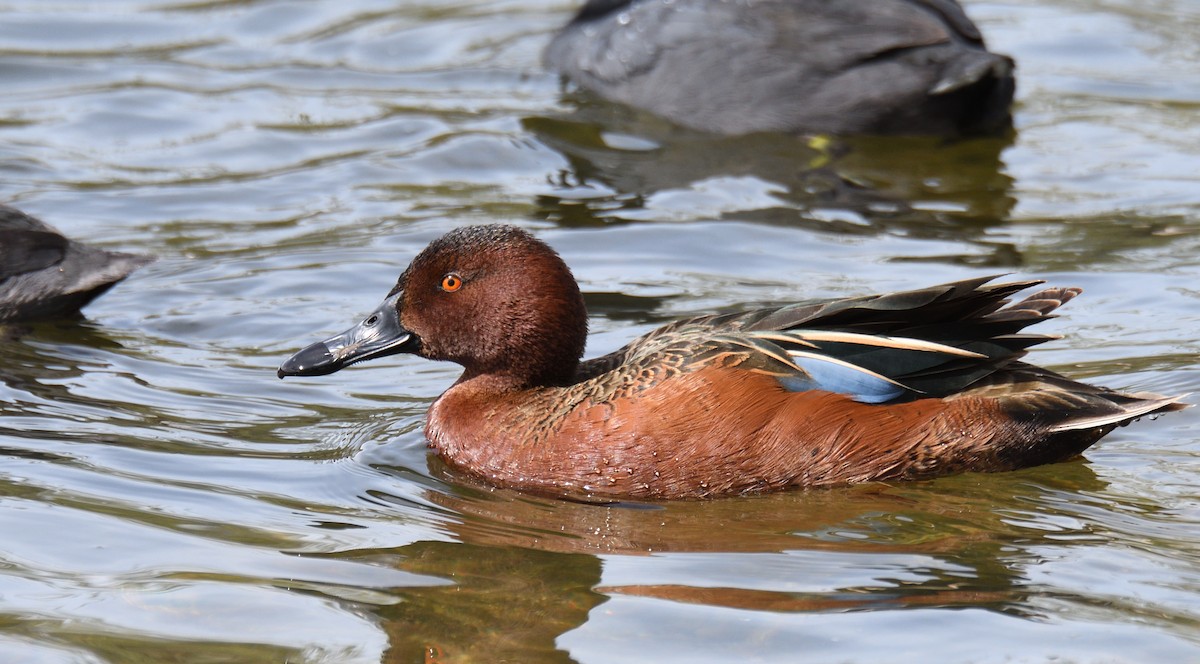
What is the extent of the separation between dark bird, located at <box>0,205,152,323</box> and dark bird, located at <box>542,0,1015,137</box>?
4.39 meters

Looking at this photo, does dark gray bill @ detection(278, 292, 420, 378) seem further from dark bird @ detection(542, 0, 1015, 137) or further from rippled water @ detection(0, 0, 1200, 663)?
dark bird @ detection(542, 0, 1015, 137)

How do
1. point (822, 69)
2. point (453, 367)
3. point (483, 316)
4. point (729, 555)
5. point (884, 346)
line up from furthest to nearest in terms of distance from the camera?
point (822, 69) → point (453, 367) → point (483, 316) → point (884, 346) → point (729, 555)

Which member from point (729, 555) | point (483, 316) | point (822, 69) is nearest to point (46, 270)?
point (483, 316)

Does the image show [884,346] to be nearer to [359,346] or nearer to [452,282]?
[452,282]

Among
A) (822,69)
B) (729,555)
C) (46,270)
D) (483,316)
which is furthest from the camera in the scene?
(822,69)

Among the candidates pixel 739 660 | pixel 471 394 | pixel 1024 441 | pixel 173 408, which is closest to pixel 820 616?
pixel 739 660

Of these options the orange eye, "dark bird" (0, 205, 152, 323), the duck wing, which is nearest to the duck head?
the orange eye

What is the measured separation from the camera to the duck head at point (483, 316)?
6.40m

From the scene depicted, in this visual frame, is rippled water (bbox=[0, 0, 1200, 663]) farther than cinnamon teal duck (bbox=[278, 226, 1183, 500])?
No

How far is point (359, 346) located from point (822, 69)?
5.19 metres

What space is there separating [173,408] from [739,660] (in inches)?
125

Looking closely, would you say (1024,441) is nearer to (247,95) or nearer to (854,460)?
(854,460)

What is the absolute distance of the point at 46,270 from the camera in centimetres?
796

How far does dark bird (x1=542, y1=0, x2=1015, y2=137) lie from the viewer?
10.5 meters
